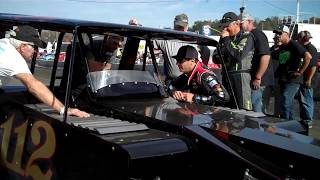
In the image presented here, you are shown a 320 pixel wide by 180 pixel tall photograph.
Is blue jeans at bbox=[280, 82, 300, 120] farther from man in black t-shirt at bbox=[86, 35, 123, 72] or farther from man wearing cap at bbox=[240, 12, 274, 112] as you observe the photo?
man in black t-shirt at bbox=[86, 35, 123, 72]

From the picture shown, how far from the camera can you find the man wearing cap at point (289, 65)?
7.03 meters

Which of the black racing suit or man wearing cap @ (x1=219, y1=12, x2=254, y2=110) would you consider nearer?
the black racing suit

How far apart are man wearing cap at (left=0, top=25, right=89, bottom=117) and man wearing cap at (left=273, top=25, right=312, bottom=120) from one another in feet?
14.8

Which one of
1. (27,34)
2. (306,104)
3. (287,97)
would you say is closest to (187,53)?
(27,34)

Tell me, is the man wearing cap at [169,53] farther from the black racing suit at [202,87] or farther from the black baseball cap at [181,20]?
the black baseball cap at [181,20]

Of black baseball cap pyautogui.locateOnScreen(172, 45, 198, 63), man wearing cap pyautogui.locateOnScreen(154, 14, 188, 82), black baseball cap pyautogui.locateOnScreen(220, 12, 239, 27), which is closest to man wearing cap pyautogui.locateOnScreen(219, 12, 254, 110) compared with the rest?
black baseball cap pyautogui.locateOnScreen(220, 12, 239, 27)

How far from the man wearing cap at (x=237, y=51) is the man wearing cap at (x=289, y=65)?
1791 millimetres

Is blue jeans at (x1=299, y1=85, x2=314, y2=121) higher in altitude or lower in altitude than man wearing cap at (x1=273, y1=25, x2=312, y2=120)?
lower

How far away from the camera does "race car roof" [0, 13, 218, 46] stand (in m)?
3.06

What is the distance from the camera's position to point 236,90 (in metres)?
5.07

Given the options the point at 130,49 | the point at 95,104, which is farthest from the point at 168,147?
the point at 130,49

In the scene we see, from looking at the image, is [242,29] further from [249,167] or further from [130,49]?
[249,167]

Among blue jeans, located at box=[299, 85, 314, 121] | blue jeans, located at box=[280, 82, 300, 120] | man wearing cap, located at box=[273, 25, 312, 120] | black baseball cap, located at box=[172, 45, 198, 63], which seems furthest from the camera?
blue jeans, located at box=[299, 85, 314, 121]

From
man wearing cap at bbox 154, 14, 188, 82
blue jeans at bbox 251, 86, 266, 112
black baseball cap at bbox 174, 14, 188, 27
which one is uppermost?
black baseball cap at bbox 174, 14, 188, 27
